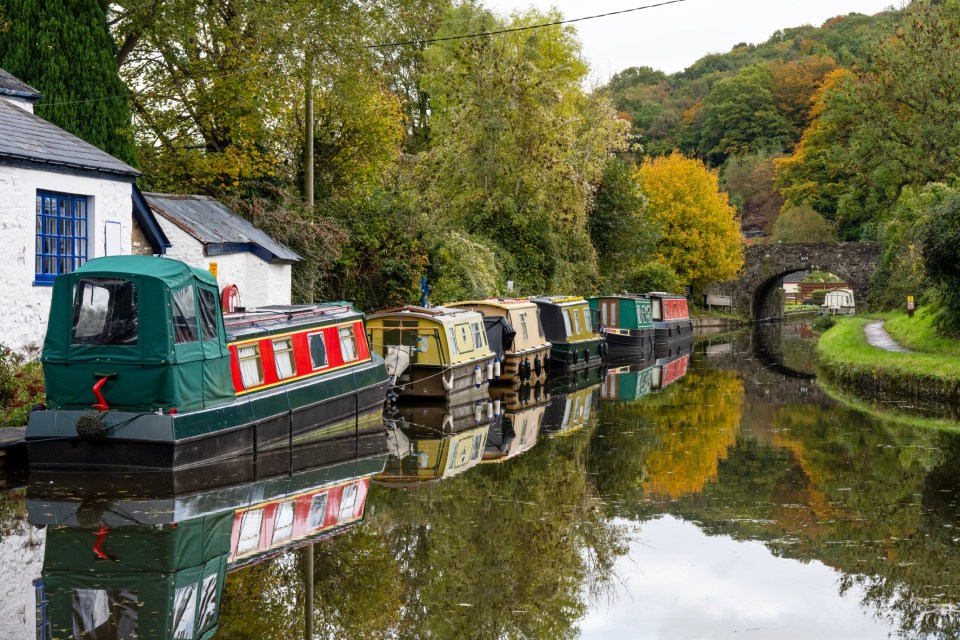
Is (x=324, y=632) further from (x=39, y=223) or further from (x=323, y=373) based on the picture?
(x=39, y=223)

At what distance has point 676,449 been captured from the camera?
1435 centimetres

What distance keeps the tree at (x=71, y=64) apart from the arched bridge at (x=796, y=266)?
41989mm

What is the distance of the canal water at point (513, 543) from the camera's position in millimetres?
6805

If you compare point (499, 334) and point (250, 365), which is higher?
point (250, 365)

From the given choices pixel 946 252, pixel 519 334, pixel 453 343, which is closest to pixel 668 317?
pixel 519 334

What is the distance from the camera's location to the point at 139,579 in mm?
7289

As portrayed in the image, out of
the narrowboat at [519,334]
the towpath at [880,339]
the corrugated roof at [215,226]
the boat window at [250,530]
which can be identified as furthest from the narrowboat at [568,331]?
the boat window at [250,530]

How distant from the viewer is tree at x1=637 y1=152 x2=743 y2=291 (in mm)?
49031

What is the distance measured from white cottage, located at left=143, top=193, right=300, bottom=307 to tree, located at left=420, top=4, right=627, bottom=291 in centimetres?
1146

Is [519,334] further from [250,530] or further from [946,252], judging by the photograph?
[250,530]

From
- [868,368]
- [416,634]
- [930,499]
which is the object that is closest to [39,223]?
[416,634]

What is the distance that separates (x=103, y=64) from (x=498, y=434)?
32.4 feet

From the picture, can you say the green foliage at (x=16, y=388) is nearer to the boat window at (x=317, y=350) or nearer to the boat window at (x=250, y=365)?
the boat window at (x=250, y=365)

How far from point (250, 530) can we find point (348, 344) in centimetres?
662
